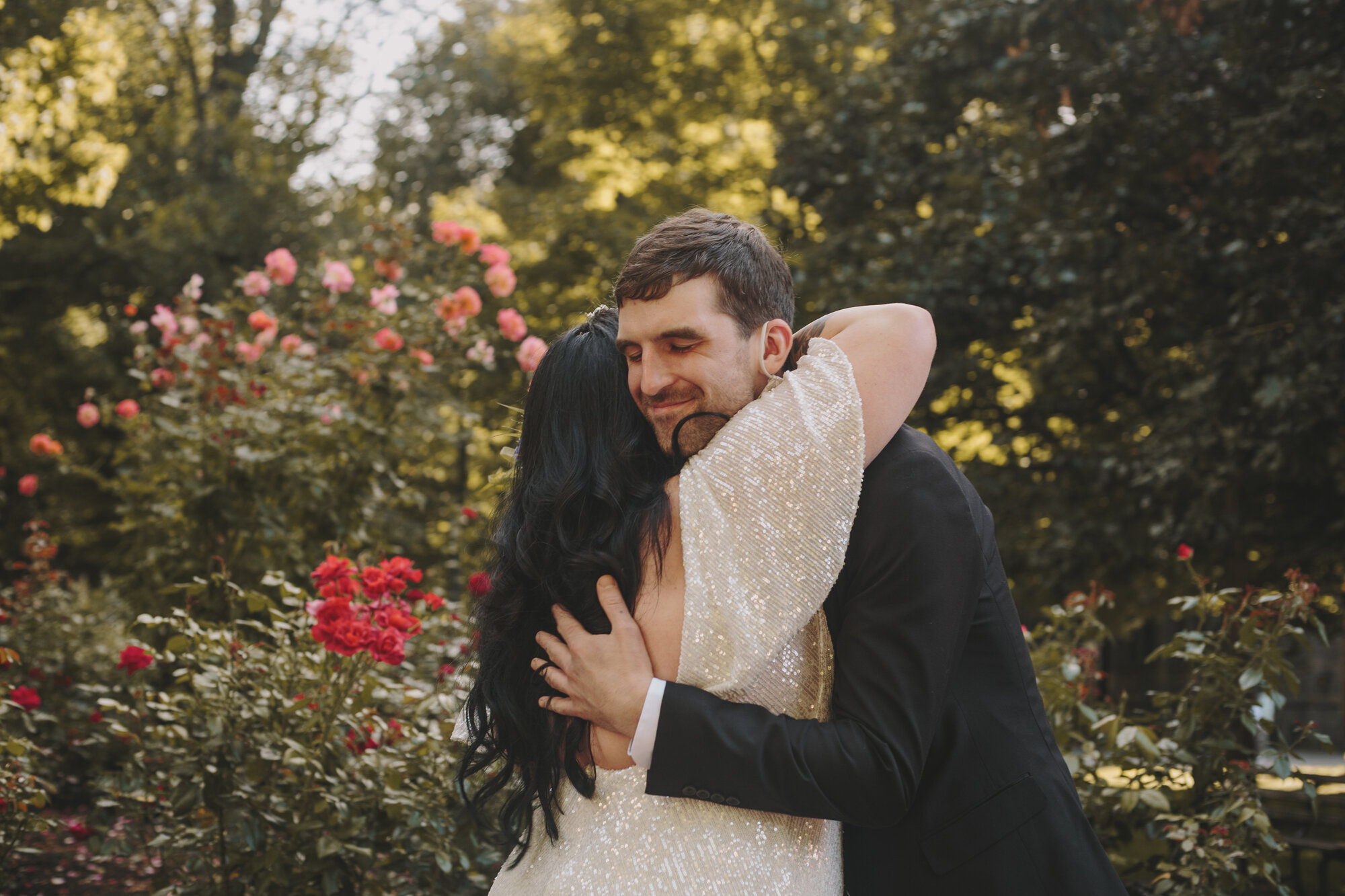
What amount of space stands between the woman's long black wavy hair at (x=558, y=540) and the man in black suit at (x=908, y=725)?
9 centimetres

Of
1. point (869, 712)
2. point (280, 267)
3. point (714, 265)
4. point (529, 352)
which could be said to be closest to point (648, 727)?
point (869, 712)

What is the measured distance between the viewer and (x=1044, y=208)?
8828mm

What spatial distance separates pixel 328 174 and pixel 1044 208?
11140 millimetres

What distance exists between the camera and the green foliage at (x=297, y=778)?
2.90 meters

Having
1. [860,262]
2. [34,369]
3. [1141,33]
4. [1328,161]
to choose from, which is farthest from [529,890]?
A: [34,369]

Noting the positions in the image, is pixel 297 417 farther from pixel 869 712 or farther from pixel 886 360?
pixel 869 712

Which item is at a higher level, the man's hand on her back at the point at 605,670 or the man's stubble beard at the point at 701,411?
the man's stubble beard at the point at 701,411

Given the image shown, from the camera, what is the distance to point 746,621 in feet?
4.97

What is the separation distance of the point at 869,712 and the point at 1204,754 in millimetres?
2243

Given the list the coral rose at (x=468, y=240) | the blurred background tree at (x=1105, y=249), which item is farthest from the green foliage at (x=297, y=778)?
the blurred background tree at (x=1105, y=249)

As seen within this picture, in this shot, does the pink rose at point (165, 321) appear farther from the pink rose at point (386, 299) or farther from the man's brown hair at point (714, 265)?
the man's brown hair at point (714, 265)

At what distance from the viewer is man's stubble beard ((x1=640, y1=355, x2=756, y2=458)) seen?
180cm

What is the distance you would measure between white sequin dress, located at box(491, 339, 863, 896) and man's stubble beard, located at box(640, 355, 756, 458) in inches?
5.9

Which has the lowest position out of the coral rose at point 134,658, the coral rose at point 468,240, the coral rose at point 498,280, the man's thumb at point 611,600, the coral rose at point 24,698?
the coral rose at point 24,698
